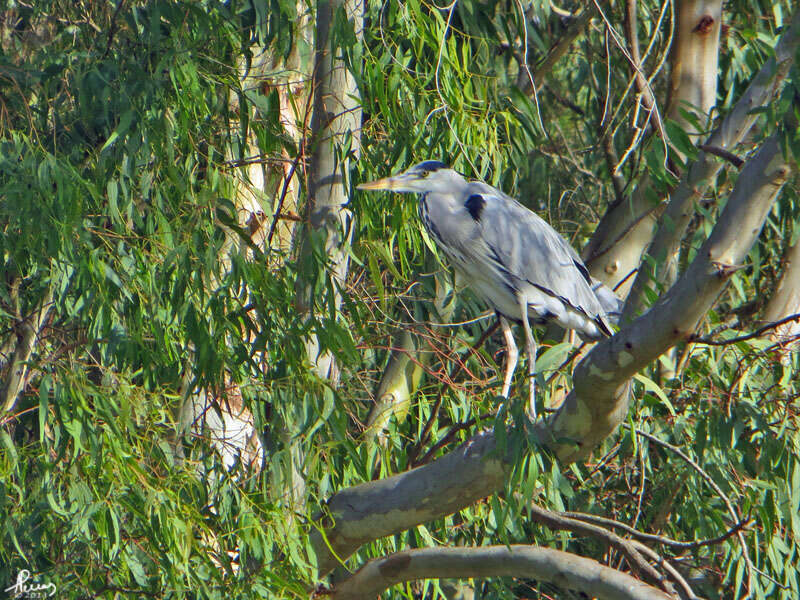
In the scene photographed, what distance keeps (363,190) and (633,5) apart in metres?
1.24

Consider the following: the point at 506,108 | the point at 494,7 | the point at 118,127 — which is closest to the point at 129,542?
the point at 118,127

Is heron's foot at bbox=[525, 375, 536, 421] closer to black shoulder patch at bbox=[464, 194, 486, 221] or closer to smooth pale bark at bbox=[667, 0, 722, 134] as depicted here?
black shoulder patch at bbox=[464, 194, 486, 221]

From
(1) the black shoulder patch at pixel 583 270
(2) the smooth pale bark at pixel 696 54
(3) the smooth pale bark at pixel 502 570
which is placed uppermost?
(2) the smooth pale bark at pixel 696 54

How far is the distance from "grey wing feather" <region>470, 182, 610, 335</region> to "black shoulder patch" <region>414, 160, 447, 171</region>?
19cm

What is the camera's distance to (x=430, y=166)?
3.02 meters

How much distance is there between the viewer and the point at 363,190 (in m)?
2.88

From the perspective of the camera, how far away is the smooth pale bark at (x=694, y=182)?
2.20 m

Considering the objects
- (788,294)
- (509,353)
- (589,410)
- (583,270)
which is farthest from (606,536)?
(788,294)

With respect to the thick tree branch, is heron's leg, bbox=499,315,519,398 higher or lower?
higher

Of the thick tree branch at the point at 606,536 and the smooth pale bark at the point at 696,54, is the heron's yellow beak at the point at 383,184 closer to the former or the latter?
the smooth pale bark at the point at 696,54

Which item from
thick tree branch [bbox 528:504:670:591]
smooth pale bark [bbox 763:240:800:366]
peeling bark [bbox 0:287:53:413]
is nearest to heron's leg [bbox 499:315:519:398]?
thick tree branch [bbox 528:504:670:591]

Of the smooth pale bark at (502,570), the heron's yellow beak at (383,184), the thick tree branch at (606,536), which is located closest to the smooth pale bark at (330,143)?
the heron's yellow beak at (383,184)

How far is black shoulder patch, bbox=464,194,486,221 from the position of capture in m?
3.29

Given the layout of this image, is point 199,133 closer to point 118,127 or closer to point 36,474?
point 118,127
